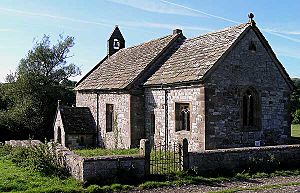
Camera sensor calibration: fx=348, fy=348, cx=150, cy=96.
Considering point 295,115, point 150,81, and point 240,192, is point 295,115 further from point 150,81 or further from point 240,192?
point 240,192

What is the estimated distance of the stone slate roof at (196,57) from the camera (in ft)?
59.1

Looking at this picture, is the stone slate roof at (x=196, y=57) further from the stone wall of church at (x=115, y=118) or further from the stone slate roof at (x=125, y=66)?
the stone wall of church at (x=115, y=118)

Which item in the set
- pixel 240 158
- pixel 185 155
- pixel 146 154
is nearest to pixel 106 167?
pixel 146 154

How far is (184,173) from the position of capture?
13.7 m

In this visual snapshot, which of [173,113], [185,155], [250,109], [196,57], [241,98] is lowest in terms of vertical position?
[185,155]

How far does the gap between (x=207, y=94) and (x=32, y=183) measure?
9.08m

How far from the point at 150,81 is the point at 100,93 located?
20.2 feet

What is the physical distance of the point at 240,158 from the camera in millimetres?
14867

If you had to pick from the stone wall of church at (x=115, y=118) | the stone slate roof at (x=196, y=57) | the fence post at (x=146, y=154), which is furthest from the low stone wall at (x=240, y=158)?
the stone wall of church at (x=115, y=118)

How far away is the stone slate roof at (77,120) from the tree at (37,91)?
1227 centimetres

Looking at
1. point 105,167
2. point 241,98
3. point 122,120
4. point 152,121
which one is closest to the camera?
point 105,167

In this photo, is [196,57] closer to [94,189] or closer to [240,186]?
[240,186]

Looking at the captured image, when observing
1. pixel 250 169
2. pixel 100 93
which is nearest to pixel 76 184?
pixel 250 169

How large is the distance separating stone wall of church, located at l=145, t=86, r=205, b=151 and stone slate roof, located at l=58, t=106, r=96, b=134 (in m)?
6.20
